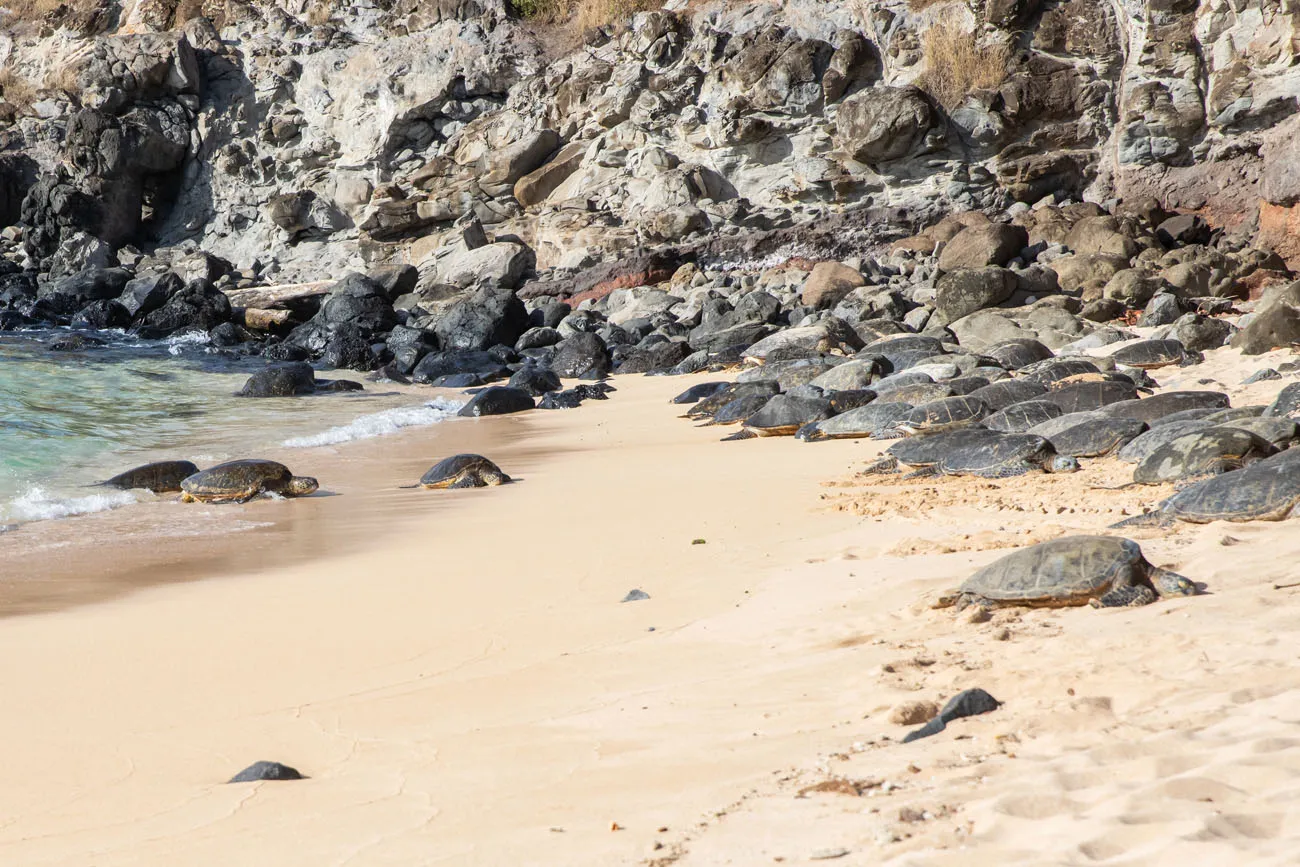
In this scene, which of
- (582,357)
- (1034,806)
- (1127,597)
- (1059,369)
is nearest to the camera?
(1034,806)

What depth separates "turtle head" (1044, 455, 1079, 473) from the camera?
21.4ft

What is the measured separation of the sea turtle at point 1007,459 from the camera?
651 cm

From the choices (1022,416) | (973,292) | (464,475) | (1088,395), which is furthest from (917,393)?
(973,292)

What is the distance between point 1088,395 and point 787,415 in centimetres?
247

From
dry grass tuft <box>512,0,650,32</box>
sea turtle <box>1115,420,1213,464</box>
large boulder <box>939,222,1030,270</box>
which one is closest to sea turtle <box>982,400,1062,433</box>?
sea turtle <box>1115,420,1213,464</box>

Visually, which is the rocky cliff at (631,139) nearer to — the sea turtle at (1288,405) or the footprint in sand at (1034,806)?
the sea turtle at (1288,405)

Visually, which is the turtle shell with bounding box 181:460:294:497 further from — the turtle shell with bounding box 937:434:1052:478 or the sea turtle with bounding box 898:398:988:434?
the sea turtle with bounding box 898:398:988:434

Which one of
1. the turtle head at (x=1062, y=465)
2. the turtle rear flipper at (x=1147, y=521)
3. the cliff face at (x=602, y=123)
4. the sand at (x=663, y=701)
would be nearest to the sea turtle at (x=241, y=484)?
the sand at (x=663, y=701)

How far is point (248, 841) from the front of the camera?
7.81 ft

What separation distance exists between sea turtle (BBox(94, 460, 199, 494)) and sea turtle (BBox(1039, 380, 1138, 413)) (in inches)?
267

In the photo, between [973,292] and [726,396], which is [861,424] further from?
[973,292]

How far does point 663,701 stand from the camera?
125 inches

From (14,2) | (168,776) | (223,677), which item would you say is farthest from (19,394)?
(14,2)

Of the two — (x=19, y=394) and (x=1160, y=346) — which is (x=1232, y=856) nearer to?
(x=1160, y=346)
